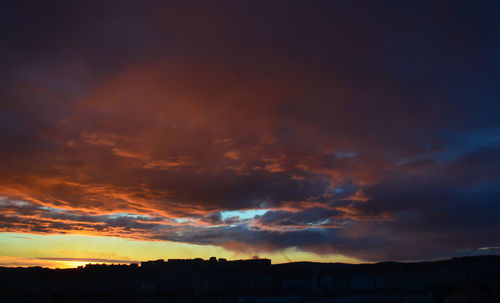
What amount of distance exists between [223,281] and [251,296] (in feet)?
29.8

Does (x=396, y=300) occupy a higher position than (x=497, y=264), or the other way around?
A: (x=497, y=264)

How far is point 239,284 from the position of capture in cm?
6875

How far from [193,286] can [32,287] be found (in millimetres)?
21745

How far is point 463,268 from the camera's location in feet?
271

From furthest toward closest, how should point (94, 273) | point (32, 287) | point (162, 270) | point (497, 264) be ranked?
point (497, 264), point (162, 270), point (94, 273), point (32, 287)

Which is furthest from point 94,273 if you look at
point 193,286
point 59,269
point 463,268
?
point 463,268

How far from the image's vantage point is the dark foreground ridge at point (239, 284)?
55.5m

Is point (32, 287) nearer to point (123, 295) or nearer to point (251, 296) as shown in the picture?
point (123, 295)

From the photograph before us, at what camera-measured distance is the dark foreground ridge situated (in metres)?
55.5

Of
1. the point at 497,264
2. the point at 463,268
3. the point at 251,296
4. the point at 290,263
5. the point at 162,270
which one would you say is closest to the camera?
the point at 251,296

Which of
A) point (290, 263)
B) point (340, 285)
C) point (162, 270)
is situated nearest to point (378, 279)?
point (340, 285)

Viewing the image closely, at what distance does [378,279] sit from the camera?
74.9m

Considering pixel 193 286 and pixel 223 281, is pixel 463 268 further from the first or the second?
pixel 193 286

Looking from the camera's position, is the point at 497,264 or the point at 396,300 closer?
the point at 396,300
